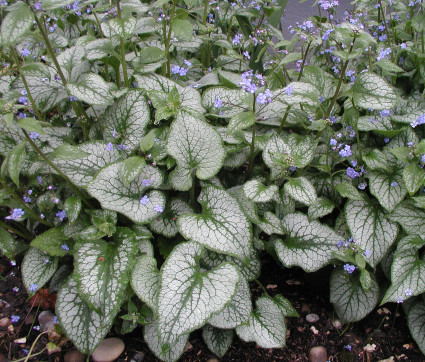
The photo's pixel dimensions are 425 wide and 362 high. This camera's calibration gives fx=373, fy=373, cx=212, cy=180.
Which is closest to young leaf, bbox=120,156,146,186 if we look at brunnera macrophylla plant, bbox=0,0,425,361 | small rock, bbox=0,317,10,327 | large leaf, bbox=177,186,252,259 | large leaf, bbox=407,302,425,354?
brunnera macrophylla plant, bbox=0,0,425,361

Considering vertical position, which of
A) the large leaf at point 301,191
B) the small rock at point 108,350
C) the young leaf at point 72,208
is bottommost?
the small rock at point 108,350

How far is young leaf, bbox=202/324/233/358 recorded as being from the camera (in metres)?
1.73

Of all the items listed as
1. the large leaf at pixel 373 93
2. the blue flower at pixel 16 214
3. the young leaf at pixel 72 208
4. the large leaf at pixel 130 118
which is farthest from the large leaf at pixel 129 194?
the large leaf at pixel 373 93

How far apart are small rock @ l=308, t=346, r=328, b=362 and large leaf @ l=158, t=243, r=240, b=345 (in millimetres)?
647

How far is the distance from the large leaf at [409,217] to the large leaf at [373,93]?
0.50 m

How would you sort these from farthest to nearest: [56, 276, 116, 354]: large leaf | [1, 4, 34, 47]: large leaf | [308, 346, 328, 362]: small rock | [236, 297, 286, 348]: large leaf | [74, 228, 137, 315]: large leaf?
[308, 346, 328, 362]: small rock, [236, 297, 286, 348]: large leaf, [56, 276, 116, 354]: large leaf, [74, 228, 137, 315]: large leaf, [1, 4, 34, 47]: large leaf

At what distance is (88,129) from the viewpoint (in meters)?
2.21

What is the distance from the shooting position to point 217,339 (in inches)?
68.8

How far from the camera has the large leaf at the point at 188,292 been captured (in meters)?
1.39

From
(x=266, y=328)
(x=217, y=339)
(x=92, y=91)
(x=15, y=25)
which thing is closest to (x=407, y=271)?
(x=266, y=328)

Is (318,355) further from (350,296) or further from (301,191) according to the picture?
(301,191)

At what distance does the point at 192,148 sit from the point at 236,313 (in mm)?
779

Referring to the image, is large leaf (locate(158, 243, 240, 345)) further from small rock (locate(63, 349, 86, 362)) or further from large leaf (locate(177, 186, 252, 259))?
small rock (locate(63, 349, 86, 362))

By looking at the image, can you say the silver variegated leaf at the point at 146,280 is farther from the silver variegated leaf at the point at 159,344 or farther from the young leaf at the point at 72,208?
the young leaf at the point at 72,208
